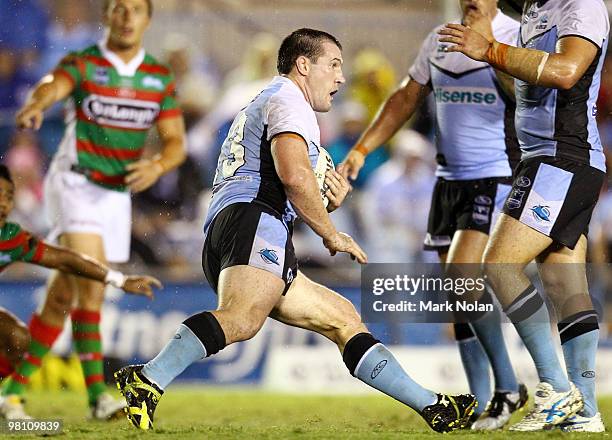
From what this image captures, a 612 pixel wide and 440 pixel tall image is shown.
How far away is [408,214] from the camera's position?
10.5 m

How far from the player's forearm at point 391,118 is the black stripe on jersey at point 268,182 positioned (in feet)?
5.06

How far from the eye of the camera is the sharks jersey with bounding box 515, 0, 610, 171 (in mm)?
5344

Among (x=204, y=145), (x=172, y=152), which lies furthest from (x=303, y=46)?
(x=204, y=145)

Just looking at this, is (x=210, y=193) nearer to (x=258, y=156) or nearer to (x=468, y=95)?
(x=468, y=95)

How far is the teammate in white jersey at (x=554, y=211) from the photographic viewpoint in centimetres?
530

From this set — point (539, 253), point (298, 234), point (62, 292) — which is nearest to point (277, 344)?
point (298, 234)

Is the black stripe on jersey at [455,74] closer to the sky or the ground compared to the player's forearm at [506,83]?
closer to the sky

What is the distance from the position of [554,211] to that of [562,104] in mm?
562

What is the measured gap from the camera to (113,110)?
741 cm

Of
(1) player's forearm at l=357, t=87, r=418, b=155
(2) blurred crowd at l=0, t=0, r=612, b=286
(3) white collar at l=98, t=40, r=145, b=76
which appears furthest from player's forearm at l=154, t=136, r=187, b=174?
(2) blurred crowd at l=0, t=0, r=612, b=286

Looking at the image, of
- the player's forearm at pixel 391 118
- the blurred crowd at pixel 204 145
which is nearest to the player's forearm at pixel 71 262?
the player's forearm at pixel 391 118

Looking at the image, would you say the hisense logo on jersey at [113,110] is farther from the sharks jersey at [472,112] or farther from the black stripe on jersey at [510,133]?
the black stripe on jersey at [510,133]

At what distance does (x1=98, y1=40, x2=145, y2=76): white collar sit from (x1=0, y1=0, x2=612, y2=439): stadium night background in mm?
2518

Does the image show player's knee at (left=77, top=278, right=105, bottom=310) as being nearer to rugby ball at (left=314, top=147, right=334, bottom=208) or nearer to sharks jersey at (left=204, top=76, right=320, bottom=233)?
sharks jersey at (left=204, top=76, right=320, bottom=233)
